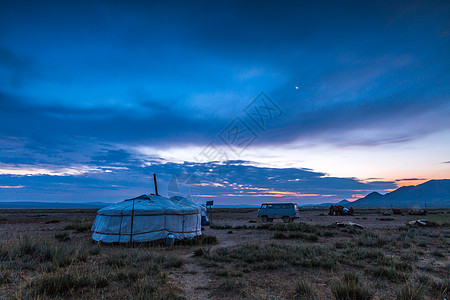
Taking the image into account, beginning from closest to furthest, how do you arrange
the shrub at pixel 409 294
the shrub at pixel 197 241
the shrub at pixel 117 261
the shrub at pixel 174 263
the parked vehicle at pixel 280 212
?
the shrub at pixel 409 294 < the shrub at pixel 117 261 < the shrub at pixel 174 263 < the shrub at pixel 197 241 < the parked vehicle at pixel 280 212

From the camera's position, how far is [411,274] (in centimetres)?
794

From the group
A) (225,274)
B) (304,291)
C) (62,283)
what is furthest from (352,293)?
(62,283)

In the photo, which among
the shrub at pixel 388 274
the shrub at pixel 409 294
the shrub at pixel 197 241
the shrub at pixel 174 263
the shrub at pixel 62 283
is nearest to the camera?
the shrub at pixel 409 294

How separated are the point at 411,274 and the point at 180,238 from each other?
12155 mm

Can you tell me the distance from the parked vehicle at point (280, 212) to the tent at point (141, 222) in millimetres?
15039

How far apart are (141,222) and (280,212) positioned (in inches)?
719

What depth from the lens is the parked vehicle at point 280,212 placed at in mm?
28487

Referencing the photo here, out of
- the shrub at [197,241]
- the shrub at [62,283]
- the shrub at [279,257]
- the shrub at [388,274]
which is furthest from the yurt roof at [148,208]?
the shrub at [388,274]

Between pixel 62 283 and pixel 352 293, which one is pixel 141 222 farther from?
pixel 352 293

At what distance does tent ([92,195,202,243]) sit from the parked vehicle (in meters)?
15.0

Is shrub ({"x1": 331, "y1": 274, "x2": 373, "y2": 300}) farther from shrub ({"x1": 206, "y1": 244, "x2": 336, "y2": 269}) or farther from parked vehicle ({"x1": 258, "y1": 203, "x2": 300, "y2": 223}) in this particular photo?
parked vehicle ({"x1": 258, "y1": 203, "x2": 300, "y2": 223})

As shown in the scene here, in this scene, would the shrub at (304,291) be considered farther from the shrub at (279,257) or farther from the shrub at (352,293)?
the shrub at (279,257)

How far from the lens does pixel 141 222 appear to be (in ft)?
50.4

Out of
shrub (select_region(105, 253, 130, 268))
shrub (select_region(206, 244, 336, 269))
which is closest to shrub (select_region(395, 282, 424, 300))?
shrub (select_region(206, 244, 336, 269))
